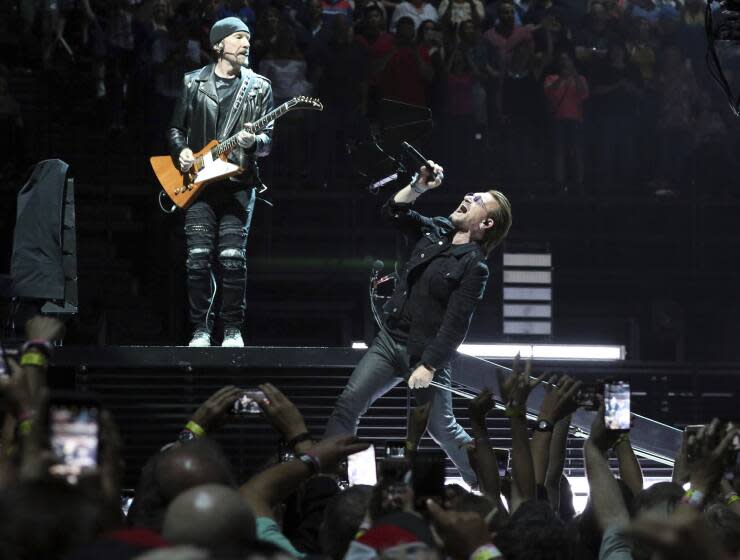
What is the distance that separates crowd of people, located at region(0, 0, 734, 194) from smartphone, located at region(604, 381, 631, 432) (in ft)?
25.2

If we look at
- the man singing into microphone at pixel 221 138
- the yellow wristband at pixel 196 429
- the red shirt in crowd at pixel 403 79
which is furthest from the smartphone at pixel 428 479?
the red shirt in crowd at pixel 403 79

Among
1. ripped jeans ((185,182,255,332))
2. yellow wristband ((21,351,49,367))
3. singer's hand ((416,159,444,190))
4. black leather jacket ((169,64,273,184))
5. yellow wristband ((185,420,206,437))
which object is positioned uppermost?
black leather jacket ((169,64,273,184))

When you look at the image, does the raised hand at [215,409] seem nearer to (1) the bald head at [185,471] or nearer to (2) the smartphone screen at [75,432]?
(1) the bald head at [185,471]

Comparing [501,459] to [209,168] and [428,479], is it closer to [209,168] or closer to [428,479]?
[428,479]

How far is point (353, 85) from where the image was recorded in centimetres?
1270

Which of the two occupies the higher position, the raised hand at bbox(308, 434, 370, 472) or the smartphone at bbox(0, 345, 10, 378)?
the smartphone at bbox(0, 345, 10, 378)

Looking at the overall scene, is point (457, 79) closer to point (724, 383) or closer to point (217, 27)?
point (724, 383)

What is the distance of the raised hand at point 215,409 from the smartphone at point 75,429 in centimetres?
81

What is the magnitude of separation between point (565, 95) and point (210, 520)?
35.0 ft

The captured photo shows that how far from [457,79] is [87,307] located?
4018 mm

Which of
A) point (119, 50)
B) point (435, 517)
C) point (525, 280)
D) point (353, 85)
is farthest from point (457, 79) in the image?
point (435, 517)

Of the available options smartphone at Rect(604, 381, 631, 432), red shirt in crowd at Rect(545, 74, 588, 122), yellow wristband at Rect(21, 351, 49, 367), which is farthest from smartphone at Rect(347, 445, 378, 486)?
red shirt in crowd at Rect(545, 74, 588, 122)

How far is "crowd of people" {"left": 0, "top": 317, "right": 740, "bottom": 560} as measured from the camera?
289 cm

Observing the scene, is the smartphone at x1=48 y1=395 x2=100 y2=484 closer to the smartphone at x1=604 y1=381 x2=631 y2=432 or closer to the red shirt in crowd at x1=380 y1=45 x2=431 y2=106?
the smartphone at x1=604 y1=381 x2=631 y2=432
